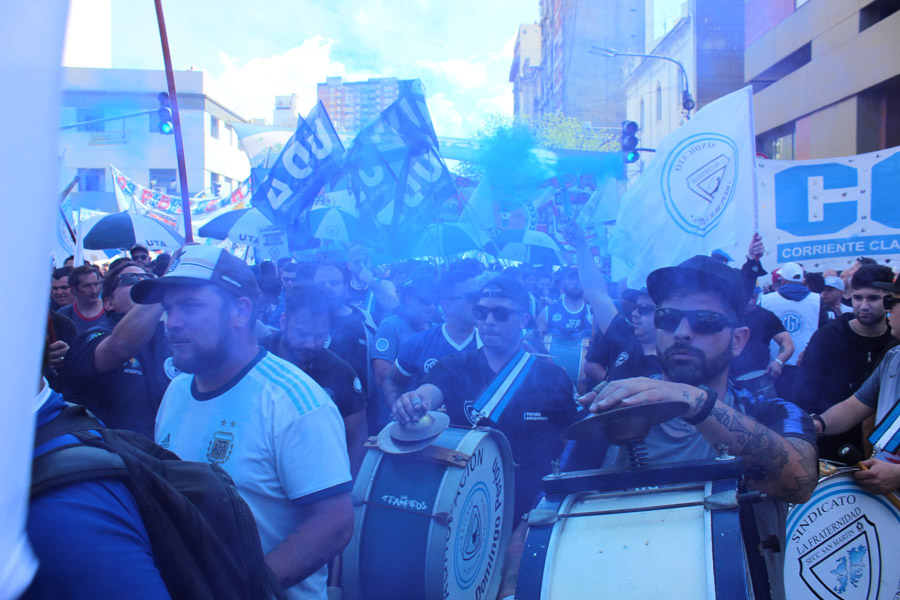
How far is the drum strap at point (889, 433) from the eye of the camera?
2.74 metres

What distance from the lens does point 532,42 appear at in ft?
211

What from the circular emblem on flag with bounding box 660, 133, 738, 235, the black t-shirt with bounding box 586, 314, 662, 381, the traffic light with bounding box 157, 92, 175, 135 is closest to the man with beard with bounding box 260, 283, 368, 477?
the black t-shirt with bounding box 586, 314, 662, 381

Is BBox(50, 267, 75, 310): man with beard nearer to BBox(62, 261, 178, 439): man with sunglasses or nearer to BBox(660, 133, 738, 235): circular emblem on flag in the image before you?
BBox(62, 261, 178, 439): man with sunglasses

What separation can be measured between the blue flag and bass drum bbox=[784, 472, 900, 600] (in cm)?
466

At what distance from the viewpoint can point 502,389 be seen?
3.06 metres

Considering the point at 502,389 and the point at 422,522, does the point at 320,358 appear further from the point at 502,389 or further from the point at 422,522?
the point at 422,522

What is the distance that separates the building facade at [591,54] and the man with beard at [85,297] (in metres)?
41.5

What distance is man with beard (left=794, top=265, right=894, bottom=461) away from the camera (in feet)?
14.1

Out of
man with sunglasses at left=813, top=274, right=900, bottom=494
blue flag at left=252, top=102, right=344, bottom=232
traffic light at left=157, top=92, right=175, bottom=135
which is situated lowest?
man with sunglasses at left=813, top=274, right=900, bottom=494

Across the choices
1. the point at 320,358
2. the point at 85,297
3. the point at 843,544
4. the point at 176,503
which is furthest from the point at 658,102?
the point at 176,503

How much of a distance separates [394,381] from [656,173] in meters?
2.42

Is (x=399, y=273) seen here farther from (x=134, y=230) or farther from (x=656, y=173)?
(x=134, y=230)

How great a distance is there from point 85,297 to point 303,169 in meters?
2.17

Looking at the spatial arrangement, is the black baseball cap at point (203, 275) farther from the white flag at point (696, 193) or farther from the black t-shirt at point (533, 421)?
the white flag at point (696, 193)
